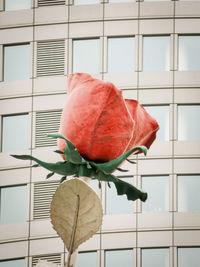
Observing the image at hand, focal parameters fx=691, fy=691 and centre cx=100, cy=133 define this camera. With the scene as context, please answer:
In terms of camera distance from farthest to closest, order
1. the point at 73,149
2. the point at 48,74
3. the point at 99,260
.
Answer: the point at 48,74, the point at 99,260, the point at 73,149

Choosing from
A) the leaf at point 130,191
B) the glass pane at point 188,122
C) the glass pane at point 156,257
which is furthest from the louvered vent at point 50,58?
the leaf at point 130,191

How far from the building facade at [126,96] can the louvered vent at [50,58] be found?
4 cm

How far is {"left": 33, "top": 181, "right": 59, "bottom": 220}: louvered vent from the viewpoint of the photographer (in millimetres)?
23641

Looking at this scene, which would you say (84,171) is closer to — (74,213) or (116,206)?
(74,213)

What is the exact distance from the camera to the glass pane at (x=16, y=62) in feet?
82.5

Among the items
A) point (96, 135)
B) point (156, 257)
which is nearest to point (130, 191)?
point (96, 135)

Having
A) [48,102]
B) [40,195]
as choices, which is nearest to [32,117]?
[48,102]

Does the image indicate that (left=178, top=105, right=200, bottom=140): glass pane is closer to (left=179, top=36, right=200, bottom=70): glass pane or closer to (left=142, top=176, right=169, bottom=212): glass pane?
(left=179, top=36, right=200, bottom=70): glass pane

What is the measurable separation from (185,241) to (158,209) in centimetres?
141

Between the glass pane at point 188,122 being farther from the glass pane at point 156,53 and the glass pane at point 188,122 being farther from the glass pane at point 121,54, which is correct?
the glass pane at point 121,54

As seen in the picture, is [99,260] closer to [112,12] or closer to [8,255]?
[8,255]

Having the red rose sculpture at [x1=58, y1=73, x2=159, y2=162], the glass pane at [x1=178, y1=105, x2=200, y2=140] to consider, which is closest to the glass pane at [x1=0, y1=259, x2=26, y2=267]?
the glass pane at [x1=178, y1=105, x2=200, y2=140]

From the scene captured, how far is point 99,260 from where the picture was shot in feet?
75.9

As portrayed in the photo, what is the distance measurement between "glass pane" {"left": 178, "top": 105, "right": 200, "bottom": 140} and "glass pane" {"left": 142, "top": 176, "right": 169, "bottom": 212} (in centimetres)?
173
